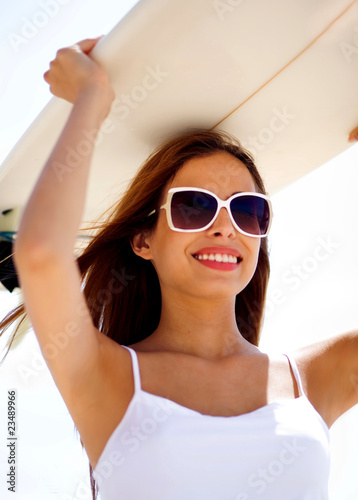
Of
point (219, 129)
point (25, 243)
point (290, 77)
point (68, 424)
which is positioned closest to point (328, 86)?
point (290, 77)

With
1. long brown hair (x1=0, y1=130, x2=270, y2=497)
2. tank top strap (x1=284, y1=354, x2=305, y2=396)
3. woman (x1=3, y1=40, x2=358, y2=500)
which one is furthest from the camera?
long brown hair (x1=0, y1=130, x2=270, y2=497)

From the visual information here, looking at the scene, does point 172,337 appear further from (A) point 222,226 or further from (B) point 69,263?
(B) point 69,263

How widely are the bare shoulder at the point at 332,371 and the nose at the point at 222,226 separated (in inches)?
20.5

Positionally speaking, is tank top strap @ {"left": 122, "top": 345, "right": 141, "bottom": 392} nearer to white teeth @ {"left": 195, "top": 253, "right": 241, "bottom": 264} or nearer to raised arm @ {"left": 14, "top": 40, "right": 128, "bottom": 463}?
raised arm @ {"left": 14, "top": 40, "right": 128, "bottom": 463}

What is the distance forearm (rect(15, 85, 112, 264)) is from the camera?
1313 mm

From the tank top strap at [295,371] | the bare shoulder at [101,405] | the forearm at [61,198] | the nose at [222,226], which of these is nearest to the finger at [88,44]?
the forearm at [61,198]

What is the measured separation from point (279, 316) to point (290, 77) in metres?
1.44

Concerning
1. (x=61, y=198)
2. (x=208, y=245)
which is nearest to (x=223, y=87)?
(x=208, y=245)

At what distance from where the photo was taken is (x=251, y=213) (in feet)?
6.47

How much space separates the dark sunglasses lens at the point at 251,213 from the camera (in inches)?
76.0

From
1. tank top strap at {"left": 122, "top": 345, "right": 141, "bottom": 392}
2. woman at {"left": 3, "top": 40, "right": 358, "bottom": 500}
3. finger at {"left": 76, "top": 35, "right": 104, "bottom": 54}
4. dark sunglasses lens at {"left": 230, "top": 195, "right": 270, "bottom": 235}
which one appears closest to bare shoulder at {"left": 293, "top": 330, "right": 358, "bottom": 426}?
woman at {"left": 3, "top": 40, "right": 358, "bottom": 500}

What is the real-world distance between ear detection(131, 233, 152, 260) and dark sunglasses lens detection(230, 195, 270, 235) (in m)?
0.40

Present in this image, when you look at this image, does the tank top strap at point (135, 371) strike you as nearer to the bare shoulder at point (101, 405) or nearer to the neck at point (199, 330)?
the bare shoulder at point (101, 405)

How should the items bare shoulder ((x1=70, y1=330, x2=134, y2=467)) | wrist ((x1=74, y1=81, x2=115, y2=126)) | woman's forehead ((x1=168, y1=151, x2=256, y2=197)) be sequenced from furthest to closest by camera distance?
woman's forehead ((x1=168, y1=151, x2=256, y2=197)) < bare shoulder ((x1=70, y1=330, x2=134, y2=467)) < wrist ((x1=74, y1=81, x2=115, y2=126))
